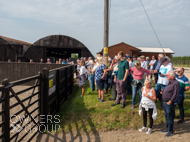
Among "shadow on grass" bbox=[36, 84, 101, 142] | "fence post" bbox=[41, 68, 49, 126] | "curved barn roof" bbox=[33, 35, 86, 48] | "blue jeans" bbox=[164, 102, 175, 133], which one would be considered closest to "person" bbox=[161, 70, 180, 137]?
"blue jeans" bbox=[164, 102, 175, 133]

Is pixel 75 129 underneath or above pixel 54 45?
underneath

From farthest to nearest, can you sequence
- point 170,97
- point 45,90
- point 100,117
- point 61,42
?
point 61,42, point 100,117, point 45,90, point 170,97

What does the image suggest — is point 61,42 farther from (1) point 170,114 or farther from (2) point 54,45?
(1) point 170,114

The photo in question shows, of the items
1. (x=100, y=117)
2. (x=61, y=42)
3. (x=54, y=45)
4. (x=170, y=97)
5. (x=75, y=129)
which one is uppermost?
(x=61, y=42)

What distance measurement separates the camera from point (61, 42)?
74.0ft

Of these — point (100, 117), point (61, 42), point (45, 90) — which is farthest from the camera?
point (61, 42)

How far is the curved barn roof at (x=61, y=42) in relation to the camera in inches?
884

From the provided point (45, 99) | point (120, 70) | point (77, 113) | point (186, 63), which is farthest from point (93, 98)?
point (186, 63)

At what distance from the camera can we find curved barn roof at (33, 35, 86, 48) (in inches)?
884

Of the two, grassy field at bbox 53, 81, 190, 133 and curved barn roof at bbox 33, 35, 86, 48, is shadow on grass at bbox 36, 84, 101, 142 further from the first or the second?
curved barn roof at bbox 33, 35, 86, 48

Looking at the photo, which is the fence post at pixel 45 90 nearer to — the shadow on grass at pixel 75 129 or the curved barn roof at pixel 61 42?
the shadow on grass at pixel 75 129

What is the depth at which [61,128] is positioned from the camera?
17.0 feet

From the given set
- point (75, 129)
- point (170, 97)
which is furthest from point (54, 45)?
point (170, 97)

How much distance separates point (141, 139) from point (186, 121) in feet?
6.25
